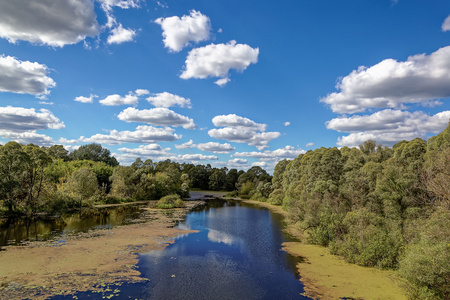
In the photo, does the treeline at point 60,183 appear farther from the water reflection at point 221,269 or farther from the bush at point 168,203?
the water reflection at point 221,269

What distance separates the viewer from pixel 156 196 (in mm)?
77188

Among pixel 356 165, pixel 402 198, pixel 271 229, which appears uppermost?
pixel 356 165

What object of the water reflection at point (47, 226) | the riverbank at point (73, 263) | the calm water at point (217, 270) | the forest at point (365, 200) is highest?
the forest at point (365, 200)

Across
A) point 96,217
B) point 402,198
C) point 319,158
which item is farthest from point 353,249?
point 96,217

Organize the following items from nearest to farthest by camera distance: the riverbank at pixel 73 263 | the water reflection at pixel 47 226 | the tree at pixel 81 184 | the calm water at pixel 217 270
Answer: the riverbank at pixel 73 263
the calm water at pixel 217 270
the water reflection at pixel 47 226
the tree at pixel 81 184

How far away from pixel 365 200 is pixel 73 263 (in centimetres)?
2720

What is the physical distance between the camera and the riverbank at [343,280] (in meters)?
15.6

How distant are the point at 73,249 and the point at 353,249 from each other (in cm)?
2341

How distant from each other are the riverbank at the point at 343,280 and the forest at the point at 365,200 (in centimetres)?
101

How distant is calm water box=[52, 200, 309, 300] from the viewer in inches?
621

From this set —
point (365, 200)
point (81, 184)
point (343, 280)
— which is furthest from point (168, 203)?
point (343, 280)

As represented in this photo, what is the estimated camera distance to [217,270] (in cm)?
1998

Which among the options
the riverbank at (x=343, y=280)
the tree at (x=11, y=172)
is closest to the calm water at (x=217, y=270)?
the riverbank at (x=343, y=280)

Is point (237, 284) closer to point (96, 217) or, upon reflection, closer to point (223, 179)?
point (96, 217)
